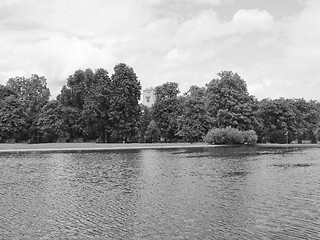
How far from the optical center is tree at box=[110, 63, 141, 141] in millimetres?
90375

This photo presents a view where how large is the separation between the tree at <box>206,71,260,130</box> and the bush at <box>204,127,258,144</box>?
8.10m

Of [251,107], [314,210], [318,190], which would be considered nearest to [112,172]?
[318,190]

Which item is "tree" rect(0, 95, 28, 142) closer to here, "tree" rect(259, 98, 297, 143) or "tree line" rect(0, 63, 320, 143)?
"tree line" rect(0, 63, 320, 143)

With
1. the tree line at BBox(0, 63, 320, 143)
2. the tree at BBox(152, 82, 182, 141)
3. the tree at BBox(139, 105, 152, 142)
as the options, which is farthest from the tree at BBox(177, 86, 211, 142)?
the tree at BBox(139, 105, 152, 142)

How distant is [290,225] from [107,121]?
80.7 m

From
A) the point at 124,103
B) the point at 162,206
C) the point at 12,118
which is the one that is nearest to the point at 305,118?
the point at 124,103

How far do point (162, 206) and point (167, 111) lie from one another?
85.1 metres

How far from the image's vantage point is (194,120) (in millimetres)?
93312

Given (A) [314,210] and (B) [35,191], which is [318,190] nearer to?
(A) [314,210]

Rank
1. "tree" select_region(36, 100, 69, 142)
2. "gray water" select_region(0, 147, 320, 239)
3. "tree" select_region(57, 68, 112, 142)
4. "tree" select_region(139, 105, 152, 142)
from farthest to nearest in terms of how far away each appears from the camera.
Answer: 1. "tree" select_region(139, 105, 152, 142)
2. "tree" select_region(36, 100, 69, 142)
3. "tree" select_region(57, 68, 112, 142)
4. "gray water" select_region(0, 147, 320, 239)

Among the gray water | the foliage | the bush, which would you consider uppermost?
the foliage

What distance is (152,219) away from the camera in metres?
15.6

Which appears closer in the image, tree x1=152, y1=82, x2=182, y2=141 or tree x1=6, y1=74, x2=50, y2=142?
tree x1=6, y1=74, x2=50, y2=142

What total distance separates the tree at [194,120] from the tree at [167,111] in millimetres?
5662
